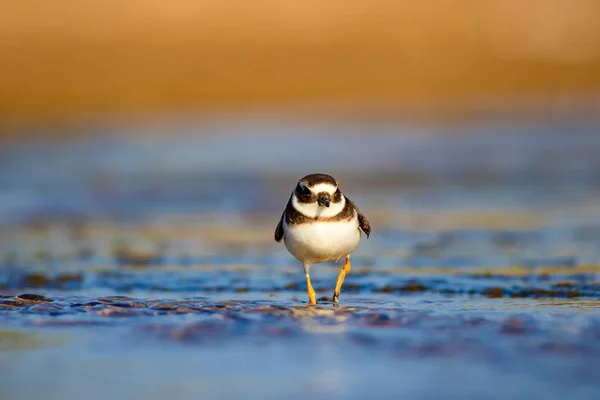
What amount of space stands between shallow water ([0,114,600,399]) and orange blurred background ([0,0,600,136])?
6.23 meters

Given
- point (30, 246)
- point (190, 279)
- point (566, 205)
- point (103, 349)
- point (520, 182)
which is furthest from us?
point (520, 182)

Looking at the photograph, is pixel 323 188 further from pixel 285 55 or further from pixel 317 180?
pixel 285 55

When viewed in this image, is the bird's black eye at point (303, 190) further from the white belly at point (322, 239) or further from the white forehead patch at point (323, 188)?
the white belly at point (322, 239)

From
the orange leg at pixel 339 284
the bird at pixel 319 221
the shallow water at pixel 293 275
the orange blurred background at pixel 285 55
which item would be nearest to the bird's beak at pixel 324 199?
the bird at pixel 319 221

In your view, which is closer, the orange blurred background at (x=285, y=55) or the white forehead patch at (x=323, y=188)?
the white forehead patch at (x=323, y=188)

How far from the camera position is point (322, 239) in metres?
9.32

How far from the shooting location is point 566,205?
1462 cm

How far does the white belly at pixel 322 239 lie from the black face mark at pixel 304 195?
0.22m

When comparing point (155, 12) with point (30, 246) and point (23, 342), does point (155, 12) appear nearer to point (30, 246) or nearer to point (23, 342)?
point (30, 246)

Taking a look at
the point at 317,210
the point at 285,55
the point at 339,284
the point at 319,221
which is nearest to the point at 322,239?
the point at 319,221

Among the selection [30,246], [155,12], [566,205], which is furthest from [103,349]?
[155,12]

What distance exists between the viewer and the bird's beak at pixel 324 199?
9117mm

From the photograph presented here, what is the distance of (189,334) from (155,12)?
25024 millimetres

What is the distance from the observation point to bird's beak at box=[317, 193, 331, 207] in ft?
29.9
